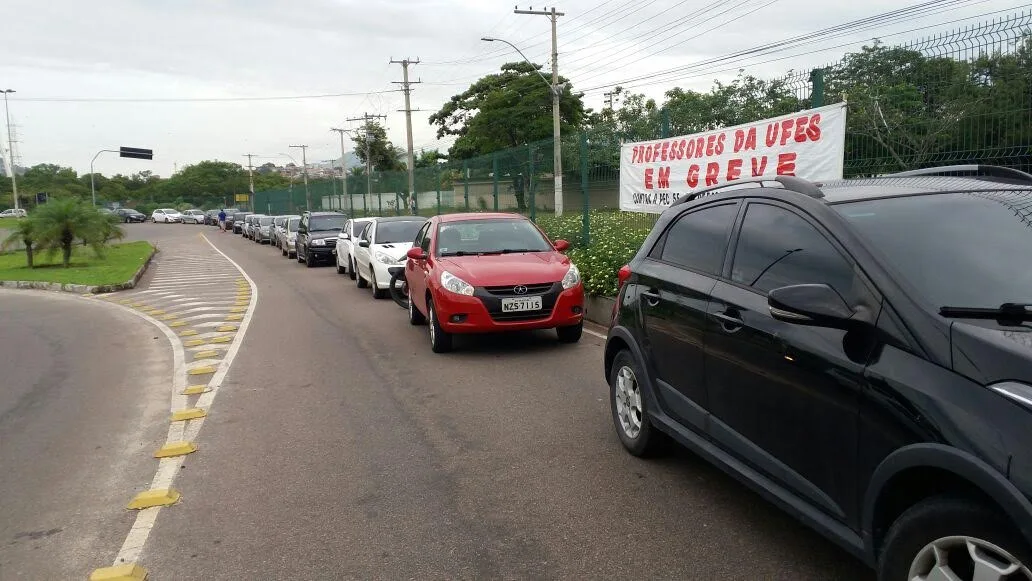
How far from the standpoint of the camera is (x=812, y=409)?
10.3ft

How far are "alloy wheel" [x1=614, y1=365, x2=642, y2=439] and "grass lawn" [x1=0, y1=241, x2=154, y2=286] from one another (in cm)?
1621

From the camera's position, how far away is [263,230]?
3981 centimetres

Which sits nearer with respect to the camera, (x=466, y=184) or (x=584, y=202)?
(x=584, y=202)

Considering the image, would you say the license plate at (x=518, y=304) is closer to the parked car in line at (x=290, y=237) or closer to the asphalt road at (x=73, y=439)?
the asphalt road at (x=73, y=439)

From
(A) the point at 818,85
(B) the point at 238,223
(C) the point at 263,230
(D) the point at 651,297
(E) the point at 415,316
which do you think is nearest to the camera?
(D) the point at 651,297

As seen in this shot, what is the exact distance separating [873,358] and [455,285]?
5877 millimetres

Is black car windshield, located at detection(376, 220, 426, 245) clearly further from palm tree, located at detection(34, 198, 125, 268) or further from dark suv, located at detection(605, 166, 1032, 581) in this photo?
palm tree, located at detection(34, 198, 125, 268)

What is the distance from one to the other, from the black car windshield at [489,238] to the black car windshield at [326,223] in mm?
14671

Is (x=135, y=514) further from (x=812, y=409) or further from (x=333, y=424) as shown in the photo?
(x=812, y=409)

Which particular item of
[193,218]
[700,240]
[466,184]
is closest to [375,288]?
[466,184]

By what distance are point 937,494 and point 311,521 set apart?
3033 millimetres

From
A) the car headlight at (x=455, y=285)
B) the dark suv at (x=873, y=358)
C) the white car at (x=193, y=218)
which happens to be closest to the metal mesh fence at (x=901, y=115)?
the dark suv at (x=873, y=358)

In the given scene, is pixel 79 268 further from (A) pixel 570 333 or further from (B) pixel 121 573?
(B) pixel 121 573

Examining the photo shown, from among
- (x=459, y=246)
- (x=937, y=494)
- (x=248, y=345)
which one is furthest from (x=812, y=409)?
(x=248, y=345)
